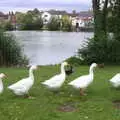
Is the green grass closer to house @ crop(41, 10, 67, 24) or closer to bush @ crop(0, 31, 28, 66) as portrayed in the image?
bush @ crop(0, 31, 28, 66)

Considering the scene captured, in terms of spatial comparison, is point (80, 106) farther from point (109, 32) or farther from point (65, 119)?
point (109, 32)

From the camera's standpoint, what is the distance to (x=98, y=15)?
111ft

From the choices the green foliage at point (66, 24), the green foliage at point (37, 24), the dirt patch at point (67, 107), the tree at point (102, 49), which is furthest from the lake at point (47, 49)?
the green foliage at point (66, 24)

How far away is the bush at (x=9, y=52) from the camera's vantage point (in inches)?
1174

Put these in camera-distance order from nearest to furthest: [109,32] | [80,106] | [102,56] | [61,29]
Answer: [80,106] < [102,56] < [109,32] < [61,29]

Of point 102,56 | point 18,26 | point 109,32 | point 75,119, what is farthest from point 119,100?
point 18,26

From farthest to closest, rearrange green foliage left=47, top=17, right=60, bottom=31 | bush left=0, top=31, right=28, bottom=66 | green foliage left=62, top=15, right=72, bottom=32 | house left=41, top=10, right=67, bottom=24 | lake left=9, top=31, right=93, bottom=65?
house left=41, top=10, right=67, bottom=24 < green foliage left=47, top=17, right=60, bottom=31 < green foliage left=62, top=15, right=72, bottom=32 < lake left=9, top=31, right=93, bottom=65 < bush left=0, top=31, right=28, bottom=66

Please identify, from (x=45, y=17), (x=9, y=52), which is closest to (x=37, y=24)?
(x=45, y=17)

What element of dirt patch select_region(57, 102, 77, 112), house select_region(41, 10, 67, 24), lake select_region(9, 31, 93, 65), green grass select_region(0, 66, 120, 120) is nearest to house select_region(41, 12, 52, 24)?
house select_region(41, 10, 67, 24)

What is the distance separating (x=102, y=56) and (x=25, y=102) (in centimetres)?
1618

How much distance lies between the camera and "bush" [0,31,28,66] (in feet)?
97.8

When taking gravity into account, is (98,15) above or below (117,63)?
above

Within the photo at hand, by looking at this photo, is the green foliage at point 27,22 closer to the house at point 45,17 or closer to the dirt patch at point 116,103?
the house at point 45,17

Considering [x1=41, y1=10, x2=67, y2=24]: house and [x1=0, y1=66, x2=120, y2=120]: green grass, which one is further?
[x1=41, y1=10, x2=67, y2=24]: house
